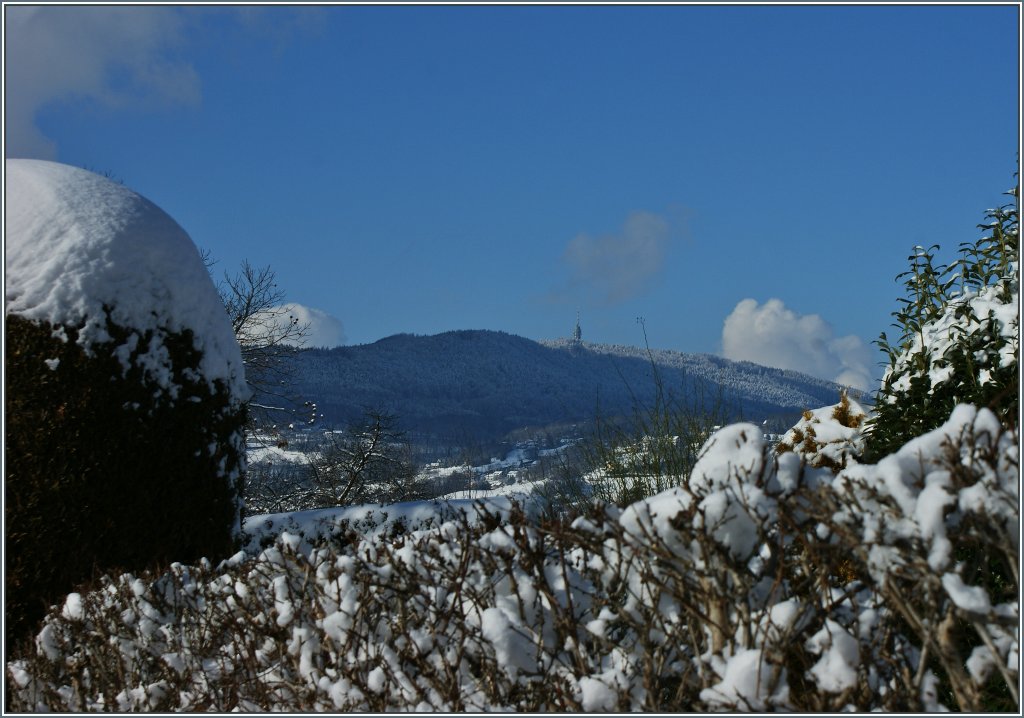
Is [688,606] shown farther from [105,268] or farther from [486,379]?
[486,379]

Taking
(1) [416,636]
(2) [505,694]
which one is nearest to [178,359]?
(1) [416,636]

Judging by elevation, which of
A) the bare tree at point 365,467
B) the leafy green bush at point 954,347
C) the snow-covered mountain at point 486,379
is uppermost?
the snow-covered mountain at point 486,379

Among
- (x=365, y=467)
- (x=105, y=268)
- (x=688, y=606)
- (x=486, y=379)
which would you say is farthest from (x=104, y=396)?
(x=486, y=379)

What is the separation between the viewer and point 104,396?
564cm

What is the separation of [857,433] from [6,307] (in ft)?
19.6

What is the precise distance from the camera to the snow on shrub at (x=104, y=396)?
5.50 metres

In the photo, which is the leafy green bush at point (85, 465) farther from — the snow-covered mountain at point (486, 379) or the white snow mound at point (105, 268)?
the snow-covered mountain at point (486, 379)

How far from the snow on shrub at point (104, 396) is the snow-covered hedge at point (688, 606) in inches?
81.1

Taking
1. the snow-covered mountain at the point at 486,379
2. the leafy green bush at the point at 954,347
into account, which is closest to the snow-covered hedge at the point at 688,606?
the leafy green bush at the point at 954,347

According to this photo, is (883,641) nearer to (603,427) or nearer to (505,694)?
(505,694)

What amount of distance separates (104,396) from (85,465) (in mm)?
458

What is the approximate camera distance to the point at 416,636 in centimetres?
310

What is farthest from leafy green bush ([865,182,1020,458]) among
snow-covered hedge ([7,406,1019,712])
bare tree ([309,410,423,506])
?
bare tree ([309,410,423,506])

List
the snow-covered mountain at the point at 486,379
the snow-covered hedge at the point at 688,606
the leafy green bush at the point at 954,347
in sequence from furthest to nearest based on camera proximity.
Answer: the snow-covered mountain at the point at 486,379 < the leafy green bush at the point at 954,347 < the snow-covered hedge at the point at 688,606
